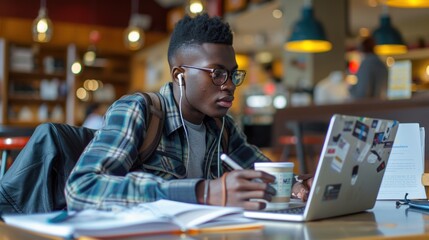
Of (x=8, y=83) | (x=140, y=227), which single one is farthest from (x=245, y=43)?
(x=140, y=227)

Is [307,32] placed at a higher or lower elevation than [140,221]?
higher

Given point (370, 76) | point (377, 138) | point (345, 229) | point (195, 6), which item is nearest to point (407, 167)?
point (377, 138)

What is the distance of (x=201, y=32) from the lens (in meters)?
1.75

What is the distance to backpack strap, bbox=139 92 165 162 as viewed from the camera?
166 centimetres

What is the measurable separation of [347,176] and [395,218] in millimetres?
163

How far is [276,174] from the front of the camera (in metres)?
1.47

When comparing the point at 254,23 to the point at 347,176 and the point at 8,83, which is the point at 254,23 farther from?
the point at 347,176

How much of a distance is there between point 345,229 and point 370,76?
6.04 metres

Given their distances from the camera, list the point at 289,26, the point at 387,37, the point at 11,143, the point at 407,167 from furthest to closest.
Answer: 1. the point at 289,26
2. the point at 387,37
3. the point at 11,143
4. the point at 407,167

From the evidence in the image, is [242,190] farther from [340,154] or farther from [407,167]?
[407,167]

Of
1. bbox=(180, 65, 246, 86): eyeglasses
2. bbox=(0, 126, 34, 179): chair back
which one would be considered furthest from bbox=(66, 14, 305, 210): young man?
bbox=(0, 126, 34, 179): chair back

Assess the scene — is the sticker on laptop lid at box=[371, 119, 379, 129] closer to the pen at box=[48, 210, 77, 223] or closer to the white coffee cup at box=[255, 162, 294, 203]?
the white coffee cup at box=[255, 162, 294, 203]

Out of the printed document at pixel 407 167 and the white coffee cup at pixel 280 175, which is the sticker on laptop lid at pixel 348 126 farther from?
the printed document at pixel 407 167

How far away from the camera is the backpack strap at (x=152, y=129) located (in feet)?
5.45
